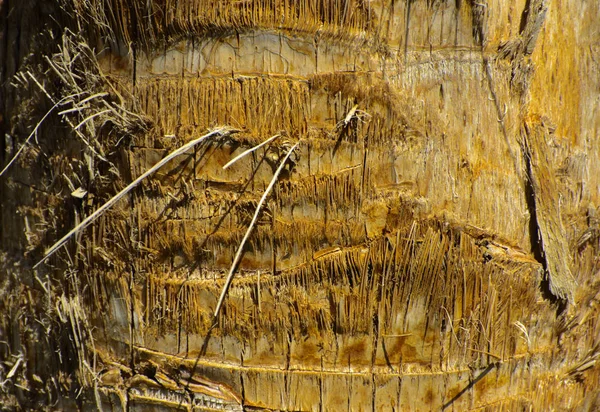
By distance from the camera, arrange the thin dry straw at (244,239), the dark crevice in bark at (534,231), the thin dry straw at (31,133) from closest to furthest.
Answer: the thin dry straw at (244,239) → the dark crevice in bark at (534,231) → the thin dry straw at (31,133)

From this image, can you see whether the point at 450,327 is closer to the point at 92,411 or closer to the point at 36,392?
the point at 92,411

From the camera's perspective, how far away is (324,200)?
2.33m

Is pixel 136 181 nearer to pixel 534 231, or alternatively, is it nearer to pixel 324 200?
pixel 324 200

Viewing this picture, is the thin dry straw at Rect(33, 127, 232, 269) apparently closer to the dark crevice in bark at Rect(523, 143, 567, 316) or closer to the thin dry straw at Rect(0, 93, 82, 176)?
the thin dry straw at Rect(0, 93, 82, 176)

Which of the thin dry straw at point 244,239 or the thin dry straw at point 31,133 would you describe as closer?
the thin dry straw at point 244,239

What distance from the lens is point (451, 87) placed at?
7.75 ft

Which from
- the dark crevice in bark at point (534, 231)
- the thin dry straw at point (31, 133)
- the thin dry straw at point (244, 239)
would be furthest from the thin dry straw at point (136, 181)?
the dark crevice in bark at point (534, 231)

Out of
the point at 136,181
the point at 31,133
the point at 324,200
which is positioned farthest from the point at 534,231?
the point at 31,133

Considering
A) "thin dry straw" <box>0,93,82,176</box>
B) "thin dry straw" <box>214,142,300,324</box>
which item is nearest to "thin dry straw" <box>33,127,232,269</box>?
"thin dry straw" <box>214,142,300,324</box>

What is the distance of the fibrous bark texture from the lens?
7.65ft

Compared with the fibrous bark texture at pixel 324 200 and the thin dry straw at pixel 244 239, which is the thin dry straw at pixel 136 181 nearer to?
the fibrous bark texture at pixel 324 200

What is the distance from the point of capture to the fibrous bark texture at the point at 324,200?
7.65 feet

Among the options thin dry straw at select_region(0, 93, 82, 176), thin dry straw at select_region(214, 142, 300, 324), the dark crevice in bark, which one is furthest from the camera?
thin dry straw at select_region(0, 93, 82, 176)

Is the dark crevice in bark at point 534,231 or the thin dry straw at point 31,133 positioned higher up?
the thin dry straw at point 31,133
